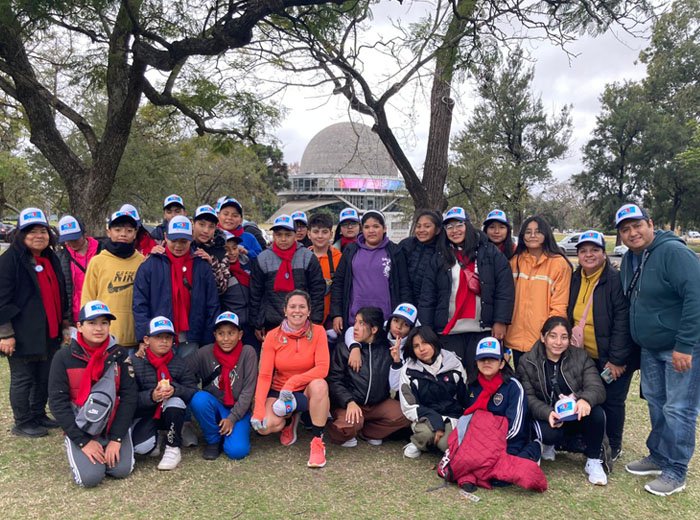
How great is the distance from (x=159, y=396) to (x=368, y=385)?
1.70m

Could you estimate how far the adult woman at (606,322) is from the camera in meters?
4.07

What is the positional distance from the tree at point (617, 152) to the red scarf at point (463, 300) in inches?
1360

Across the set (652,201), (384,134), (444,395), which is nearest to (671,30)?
(652,201)

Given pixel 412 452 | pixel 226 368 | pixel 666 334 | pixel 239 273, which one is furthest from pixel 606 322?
pixel 239 273

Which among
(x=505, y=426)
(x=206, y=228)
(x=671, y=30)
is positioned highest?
(x=671, y=30)

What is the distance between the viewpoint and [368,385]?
178 inches

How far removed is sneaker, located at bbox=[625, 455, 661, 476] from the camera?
4059 mm

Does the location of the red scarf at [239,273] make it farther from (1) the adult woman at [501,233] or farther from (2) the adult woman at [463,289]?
(1) the adult woman at [501,233]

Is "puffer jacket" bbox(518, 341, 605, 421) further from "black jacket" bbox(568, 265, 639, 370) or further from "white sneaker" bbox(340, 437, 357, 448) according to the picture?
"white sneaker" bbox(340, 437, 357, 448)

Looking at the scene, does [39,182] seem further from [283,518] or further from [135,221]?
[283,518]

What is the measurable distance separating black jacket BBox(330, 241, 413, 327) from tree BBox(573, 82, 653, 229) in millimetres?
34594

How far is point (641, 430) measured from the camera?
5062 mm

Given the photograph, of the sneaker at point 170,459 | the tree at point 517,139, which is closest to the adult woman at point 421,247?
the sneaker at point 170,459

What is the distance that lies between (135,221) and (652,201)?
1517 inches
